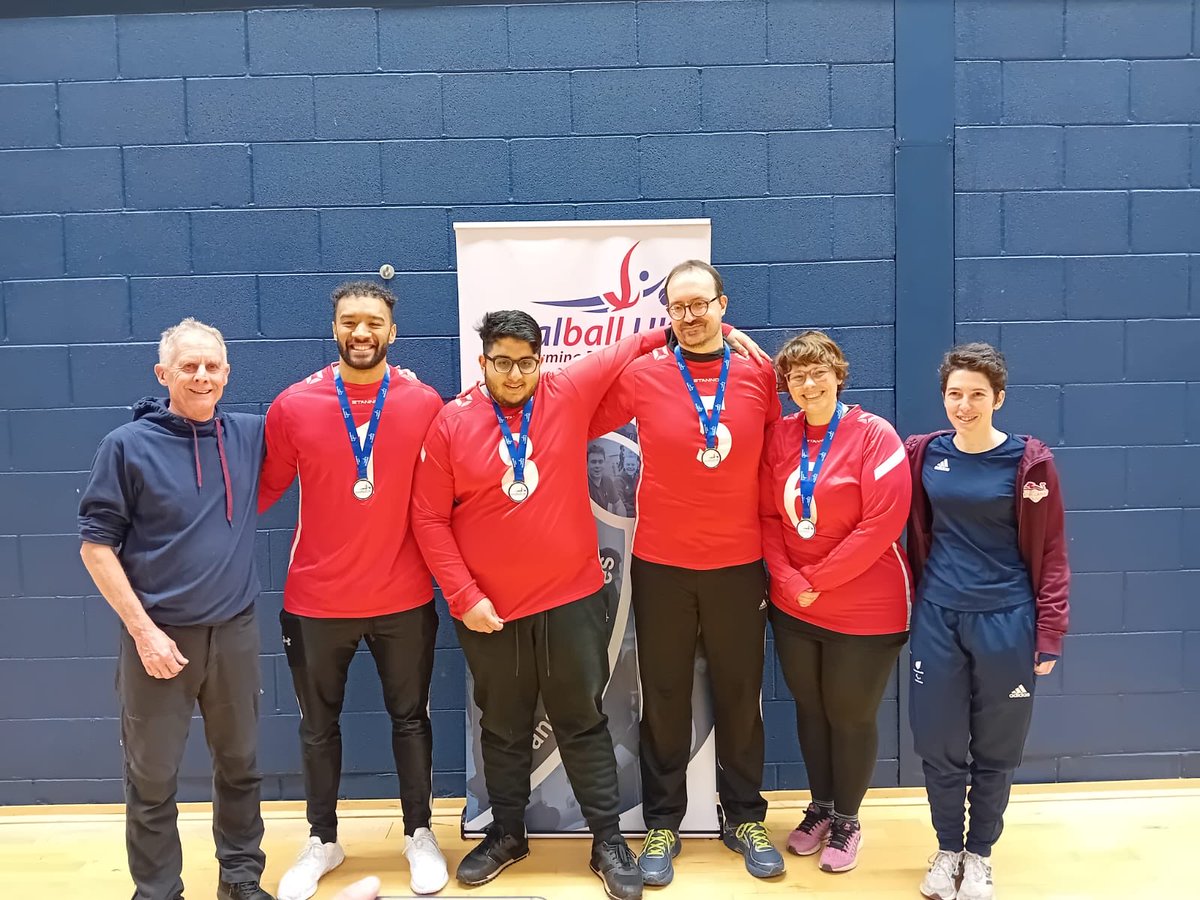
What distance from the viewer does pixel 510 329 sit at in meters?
2.36

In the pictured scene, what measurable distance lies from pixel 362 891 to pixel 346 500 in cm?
116

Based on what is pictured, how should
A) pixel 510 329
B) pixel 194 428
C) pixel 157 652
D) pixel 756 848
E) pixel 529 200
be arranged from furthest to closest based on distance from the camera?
pixel 529 200 → pixel 756 848 → pixel 510 329 → pixel 194 428 → pixel 157 652

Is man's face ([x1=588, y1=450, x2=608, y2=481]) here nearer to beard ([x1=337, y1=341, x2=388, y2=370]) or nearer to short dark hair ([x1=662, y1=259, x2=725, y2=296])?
short dark hair ([x1=662, y1=259, x2=725, y2=296])

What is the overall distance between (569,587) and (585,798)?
676 mm

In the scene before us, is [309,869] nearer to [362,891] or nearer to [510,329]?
[362,891]

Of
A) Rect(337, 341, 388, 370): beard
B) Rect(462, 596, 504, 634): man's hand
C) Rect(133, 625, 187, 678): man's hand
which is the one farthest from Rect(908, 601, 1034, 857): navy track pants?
Rect(133, 625, 187, 678): man's hand

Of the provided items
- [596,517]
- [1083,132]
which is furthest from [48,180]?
[1083,132]

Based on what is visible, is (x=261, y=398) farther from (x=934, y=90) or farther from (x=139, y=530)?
(x=934, y=90)

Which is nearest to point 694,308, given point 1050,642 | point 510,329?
point 510,329

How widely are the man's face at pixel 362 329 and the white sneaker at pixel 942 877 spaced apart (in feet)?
7.42

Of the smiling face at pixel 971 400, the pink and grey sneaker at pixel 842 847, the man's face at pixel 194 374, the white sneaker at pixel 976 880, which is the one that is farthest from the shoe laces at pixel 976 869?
the man's face at pixel 194 374

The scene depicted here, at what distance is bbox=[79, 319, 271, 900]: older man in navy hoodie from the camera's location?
216 cm

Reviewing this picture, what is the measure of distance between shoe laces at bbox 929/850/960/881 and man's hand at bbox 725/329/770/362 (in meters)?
1.59

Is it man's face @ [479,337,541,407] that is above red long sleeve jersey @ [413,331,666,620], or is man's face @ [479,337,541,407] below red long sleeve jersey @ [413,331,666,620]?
above
